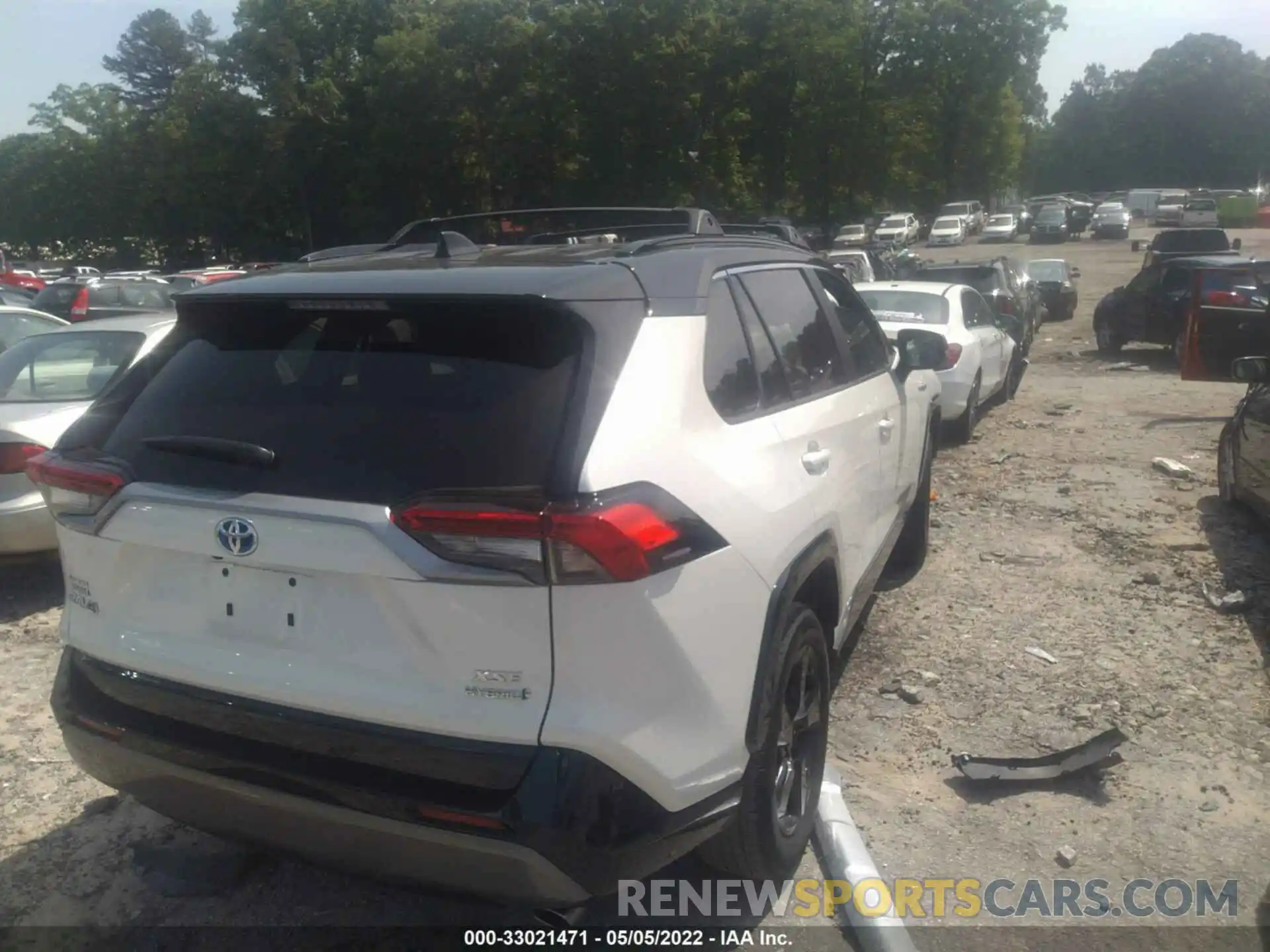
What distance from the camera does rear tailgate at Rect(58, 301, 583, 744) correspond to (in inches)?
96.5

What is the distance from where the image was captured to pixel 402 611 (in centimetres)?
249

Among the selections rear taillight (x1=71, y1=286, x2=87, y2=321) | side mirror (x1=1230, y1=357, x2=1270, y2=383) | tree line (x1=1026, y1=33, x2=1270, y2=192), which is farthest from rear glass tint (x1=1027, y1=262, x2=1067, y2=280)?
tree line (x1=1026, y1=33, x2=1270, y2=192)

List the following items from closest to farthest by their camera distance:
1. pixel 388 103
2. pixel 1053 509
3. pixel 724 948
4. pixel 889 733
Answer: pixel 724 948
pixel 889 733
pixel 1053 509
pixel 388 103

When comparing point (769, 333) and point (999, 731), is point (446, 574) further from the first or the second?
point (999, 731)

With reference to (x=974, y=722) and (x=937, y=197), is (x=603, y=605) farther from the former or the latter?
(x=937, y=197)

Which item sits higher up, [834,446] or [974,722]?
[834,446]

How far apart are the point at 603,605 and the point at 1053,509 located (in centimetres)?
630

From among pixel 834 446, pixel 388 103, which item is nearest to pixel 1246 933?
pixel 834 446

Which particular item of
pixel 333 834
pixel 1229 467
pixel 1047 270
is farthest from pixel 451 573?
pixel 1047 270

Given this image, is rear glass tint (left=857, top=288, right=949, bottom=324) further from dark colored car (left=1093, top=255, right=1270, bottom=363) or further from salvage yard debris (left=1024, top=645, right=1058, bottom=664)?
salvage yard debris (left=1024, top=645, right=1058, bottom=664)

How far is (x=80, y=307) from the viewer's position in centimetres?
1722

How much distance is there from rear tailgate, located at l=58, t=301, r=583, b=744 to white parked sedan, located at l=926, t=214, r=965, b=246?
55530 millimetres

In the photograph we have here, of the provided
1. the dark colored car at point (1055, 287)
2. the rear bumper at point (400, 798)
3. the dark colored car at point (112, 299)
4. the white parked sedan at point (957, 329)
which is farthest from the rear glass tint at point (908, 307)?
the dark colored car at point (1055, 287)

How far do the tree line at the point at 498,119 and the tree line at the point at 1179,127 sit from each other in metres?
40.3
